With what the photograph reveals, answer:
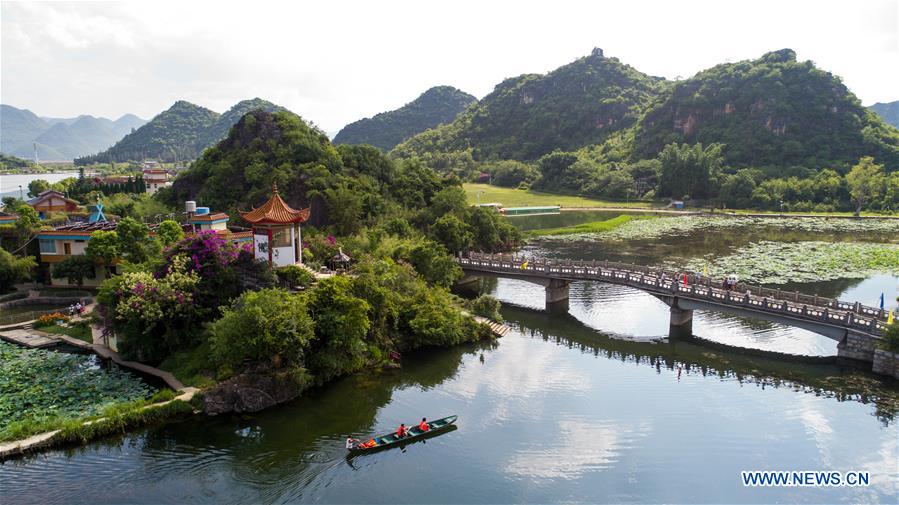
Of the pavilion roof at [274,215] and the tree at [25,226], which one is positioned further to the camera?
the tree at [25,226]

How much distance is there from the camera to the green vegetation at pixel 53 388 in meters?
27.0

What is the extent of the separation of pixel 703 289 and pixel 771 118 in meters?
122

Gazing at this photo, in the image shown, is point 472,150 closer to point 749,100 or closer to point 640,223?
point 749,100

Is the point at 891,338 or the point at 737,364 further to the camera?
the point at 737,364

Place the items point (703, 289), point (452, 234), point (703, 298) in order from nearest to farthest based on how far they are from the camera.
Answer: point (703, 298) → point (703, 289) → point (452, 234)

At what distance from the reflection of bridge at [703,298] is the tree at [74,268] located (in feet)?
96.3

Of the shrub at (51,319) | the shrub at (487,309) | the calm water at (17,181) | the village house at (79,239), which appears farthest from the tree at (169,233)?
the calm water at (17,181)

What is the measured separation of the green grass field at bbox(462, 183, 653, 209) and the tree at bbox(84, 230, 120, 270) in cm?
8316

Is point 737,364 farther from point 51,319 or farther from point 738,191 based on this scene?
point 738,191

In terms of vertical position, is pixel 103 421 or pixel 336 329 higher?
pixel 336 329

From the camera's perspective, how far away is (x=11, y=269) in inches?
1826

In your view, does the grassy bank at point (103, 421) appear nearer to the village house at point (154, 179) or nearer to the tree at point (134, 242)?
the tree at point (134, 242)

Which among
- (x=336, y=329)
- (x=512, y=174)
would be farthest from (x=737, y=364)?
(x=512, y=174)

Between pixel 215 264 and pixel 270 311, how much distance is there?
8275 mm
